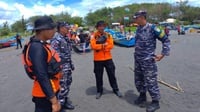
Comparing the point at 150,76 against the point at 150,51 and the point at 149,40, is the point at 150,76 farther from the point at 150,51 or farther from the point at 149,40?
the point at 149,40

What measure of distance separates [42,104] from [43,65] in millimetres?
498

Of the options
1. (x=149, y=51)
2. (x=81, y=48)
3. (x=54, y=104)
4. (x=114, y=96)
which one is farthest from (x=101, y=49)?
(x=81, y=48)

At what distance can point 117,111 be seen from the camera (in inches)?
198

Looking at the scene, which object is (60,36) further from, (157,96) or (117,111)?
(157,96)

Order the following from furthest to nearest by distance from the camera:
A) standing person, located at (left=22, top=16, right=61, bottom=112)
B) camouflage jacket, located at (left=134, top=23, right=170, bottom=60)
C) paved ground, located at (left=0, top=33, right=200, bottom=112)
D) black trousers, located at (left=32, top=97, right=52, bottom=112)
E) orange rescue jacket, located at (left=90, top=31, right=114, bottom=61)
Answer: orange rescue jacket, located at (left=90, top=31, right=114, bottom=61), paved ground, located at (left=0, top=33, right=200, bottom=112), camouflage jacket, located at (left=134, top=23, right=170, bottom=60), black trousers, located at (left=32, top=97, right=52, bottom=112), standing person, located at (left=22, top=16, right=61, bottom=112)

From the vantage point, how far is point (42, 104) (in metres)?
2.85

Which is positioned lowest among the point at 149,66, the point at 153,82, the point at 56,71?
the point at 153,82

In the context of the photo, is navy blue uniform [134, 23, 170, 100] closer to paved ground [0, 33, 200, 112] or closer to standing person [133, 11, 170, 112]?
standing person [133, 11, 170, 112]

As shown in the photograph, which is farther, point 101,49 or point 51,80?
point 101,49

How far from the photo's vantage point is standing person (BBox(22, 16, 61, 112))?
2.62 metres

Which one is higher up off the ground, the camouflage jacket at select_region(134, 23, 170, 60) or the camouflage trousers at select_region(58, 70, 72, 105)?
the camouflage jacket at select_region(134, 23, 170, 60)

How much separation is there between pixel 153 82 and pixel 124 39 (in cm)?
1454

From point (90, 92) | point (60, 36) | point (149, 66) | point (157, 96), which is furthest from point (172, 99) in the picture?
point (60, 36)

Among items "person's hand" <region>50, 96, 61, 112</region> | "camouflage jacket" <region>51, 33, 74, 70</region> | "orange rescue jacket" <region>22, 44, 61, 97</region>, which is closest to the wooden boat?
"camouflage jacket" <region>51, 33, 74, 70</region>
